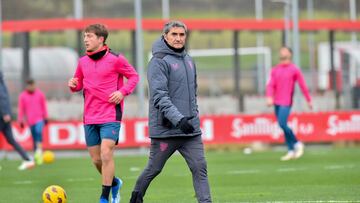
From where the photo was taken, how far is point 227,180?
18.2 metres

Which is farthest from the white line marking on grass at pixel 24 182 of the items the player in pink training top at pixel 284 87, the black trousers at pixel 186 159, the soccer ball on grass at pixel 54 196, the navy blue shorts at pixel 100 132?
the black trousers at pixel 186 159

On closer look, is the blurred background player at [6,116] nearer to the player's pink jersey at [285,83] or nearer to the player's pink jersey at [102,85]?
the player's pink jersey at [285,83]

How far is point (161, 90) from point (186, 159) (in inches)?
32.3

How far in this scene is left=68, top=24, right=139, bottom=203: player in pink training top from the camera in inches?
518

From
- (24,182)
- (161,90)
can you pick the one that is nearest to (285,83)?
(24,182)

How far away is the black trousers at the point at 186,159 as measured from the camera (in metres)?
11.9

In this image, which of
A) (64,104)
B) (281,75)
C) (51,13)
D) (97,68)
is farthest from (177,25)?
(51,13)

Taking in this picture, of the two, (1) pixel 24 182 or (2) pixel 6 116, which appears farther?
(2) pixel 6 116

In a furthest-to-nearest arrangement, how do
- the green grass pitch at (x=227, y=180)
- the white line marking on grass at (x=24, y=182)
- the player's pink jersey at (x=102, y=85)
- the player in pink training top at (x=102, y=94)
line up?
the white line marking on grass at (x=24, y=182), the green grass pitch at (x=227, y=180), the player's pink jersey at (x=102, y=85), the player in pink training top at (x=102, y=94)

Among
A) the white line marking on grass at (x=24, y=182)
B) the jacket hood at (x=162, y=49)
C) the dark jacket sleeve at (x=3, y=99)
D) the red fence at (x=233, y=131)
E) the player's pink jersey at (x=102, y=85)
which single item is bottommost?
the red fence at (x=233, y=131)

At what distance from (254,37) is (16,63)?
1326 cm

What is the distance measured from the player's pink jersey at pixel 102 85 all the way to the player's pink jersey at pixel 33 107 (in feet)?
40.3

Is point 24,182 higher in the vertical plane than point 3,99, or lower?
lower

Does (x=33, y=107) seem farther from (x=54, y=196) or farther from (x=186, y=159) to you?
(x=186, y=159)
